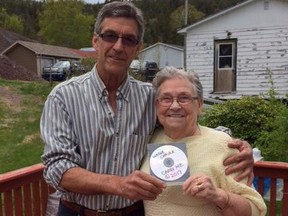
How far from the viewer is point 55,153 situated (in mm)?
2051

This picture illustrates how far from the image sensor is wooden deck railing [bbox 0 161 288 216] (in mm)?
2963

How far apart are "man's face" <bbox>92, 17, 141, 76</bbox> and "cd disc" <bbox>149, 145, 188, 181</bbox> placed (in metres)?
0.51

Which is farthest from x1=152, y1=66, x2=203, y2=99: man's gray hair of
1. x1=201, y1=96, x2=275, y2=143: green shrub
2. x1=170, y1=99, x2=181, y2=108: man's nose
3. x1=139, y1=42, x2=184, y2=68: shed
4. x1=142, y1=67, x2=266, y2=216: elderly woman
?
x1=139, y1=42, x2=184, y2=68: shed

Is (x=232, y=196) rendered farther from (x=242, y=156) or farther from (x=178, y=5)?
(x=178, y=5)

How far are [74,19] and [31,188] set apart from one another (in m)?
56.0

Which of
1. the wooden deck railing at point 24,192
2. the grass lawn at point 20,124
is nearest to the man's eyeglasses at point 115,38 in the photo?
the wooden deck railing at point 24,192

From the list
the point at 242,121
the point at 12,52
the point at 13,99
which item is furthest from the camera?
the point at 12,52

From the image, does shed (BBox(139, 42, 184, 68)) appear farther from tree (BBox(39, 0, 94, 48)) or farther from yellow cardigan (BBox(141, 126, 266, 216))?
yellow cardigan (BBox(141, 126, 266, 216))

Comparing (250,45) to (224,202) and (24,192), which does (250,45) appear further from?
(224,202)

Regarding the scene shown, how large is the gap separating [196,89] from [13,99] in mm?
14258

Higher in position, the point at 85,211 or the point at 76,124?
the point at 76,124

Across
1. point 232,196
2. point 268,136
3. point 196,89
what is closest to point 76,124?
point 196,89

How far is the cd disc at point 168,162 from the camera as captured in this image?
6.20 feet

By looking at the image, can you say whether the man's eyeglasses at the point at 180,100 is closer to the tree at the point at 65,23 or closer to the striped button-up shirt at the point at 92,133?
the striped button-up shirt at the point at 92,133
